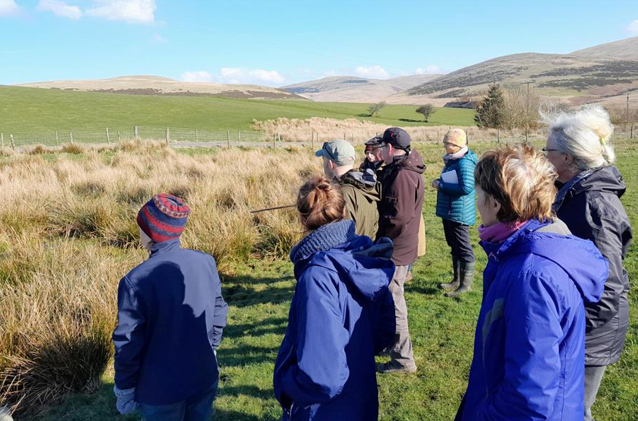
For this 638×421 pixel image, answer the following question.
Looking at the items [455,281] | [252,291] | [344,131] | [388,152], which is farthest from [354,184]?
[344,131]

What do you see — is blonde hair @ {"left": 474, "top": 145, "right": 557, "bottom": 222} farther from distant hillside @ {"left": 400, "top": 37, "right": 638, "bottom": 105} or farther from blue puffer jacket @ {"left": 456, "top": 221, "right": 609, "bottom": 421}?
distant hillside @ {"left": 400, "top": 37, "right": 638, "bottom": 105}

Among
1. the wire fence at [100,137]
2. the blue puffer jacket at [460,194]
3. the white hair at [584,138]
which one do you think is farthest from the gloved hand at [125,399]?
the wire fence at [100,137]

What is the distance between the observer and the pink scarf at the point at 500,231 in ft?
5.59

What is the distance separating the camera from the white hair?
244cm

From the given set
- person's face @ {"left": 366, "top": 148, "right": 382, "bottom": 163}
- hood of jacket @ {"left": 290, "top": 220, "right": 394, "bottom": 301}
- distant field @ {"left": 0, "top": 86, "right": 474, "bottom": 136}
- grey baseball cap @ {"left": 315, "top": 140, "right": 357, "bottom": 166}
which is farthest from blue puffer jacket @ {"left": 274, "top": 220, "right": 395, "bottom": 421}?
distant field @ {"left": 0, "top": 86, "right": 474, "bottom": 136}

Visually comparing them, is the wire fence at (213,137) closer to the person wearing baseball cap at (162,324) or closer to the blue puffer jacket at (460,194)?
the blue puffer jacket at (460,194)

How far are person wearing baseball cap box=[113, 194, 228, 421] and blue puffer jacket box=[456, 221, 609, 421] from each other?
1515 mm

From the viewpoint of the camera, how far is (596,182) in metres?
2.33

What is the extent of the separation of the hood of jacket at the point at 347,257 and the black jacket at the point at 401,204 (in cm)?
190

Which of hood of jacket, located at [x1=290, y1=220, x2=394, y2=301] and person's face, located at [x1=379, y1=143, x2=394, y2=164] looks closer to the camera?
hood of jacket, located at [x1=290, y1=220, x2=394, y2=301]

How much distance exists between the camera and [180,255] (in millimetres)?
2447

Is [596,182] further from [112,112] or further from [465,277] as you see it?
[112,112]

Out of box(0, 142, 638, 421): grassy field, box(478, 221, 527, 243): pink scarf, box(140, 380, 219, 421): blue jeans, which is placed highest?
box(478, 221, 527, 243): pink scarf

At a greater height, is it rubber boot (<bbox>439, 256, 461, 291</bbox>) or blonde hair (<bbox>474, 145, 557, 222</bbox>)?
blonde hair (<bbox>474, 145, 557, 222</bbox>)
